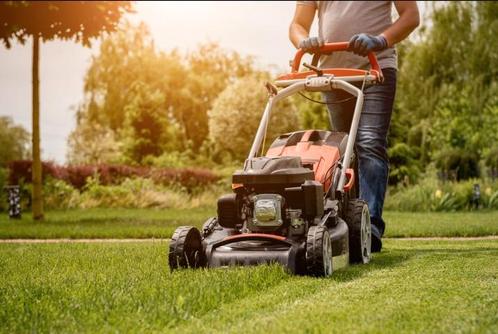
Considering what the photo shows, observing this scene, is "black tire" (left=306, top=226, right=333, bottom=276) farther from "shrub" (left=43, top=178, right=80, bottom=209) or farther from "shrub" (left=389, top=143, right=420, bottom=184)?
"shrub" (left=389, top=143, right=420, bottom=184)

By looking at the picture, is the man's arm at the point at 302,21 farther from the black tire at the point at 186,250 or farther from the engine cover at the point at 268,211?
the black tire at the point at 186,250

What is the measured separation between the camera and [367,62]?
6.24 meters

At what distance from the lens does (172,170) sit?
20.4 m

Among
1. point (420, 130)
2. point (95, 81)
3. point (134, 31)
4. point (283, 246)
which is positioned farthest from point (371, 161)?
point (134, 31)

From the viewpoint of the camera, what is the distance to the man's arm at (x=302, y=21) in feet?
20.7

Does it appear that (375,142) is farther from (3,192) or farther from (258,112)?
(258,112)

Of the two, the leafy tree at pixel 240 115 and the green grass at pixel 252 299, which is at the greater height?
the leafy tree at pixel 240 115

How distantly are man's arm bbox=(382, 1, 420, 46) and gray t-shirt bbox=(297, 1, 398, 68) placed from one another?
0.21 meters

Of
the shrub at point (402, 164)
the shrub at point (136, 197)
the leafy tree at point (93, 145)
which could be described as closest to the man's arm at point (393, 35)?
the shrub at point (136, 197)

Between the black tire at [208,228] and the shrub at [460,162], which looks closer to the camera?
the black tire at [208,228]

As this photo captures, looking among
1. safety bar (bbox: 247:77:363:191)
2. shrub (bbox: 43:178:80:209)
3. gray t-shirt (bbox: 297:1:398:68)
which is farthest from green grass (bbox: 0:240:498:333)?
shrub (bbox: 43:178:80:209)

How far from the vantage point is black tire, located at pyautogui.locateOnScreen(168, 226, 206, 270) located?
4.55 metres

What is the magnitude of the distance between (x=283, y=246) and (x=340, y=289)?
2.13 feet

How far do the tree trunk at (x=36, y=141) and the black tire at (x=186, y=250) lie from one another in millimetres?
8379
